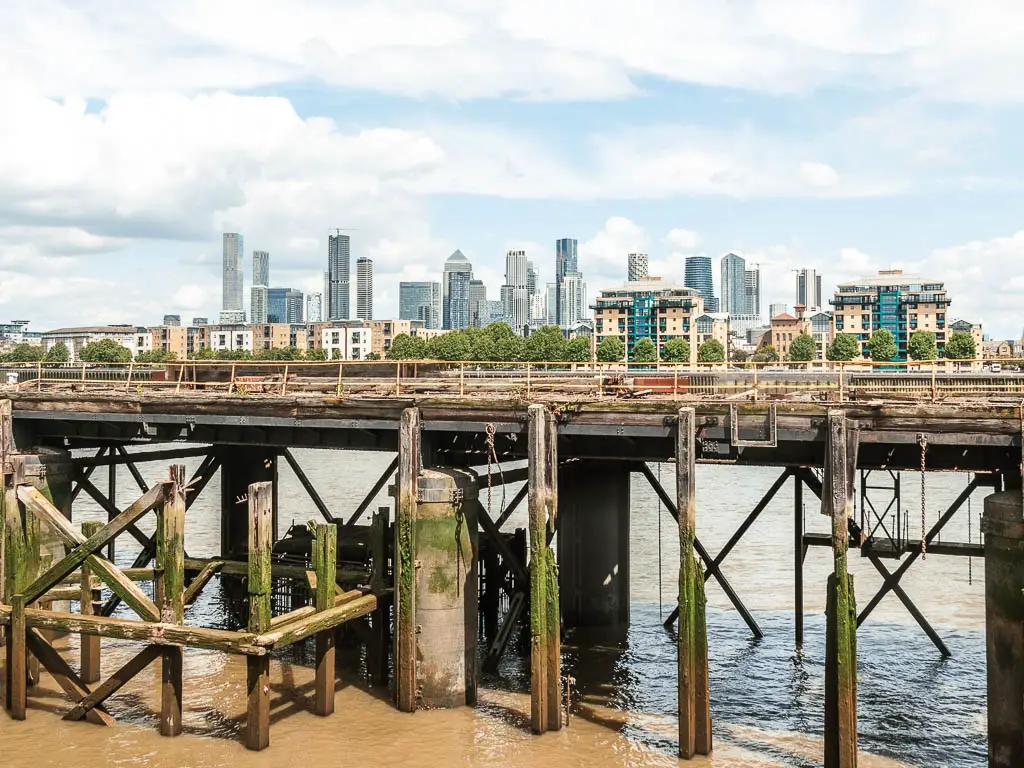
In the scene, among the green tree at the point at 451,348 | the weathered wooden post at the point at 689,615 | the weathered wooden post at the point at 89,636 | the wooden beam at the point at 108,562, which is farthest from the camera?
the green tree at the point at 451,348

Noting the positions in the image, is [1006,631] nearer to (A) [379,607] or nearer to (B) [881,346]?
(A) [379,607]

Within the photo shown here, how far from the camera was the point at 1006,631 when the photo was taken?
1800 centimetres

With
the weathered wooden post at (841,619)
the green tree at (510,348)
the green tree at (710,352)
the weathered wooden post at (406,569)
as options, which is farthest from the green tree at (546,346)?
the weathered wooden post at (841,619)

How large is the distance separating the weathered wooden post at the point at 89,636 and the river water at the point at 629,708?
98 centimetres

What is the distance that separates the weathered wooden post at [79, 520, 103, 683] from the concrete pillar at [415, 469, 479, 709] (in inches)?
302

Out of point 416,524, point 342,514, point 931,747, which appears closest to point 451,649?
point 416,524

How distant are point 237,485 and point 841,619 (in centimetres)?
2098

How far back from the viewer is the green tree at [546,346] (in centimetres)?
16250

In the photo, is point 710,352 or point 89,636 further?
point 710,352

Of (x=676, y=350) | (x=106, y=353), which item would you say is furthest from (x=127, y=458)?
(x=106, y=353)

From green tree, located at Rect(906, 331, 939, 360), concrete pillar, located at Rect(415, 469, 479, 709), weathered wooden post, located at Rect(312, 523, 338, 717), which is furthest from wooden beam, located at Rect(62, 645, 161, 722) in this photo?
green tree, located at Rect(906, 331, 939, 360)

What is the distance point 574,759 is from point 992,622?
8309mm

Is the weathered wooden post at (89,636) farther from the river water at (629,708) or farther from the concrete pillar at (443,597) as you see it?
the concrete pillar at (443,597)

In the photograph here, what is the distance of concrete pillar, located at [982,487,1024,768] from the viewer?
58.5 ft
